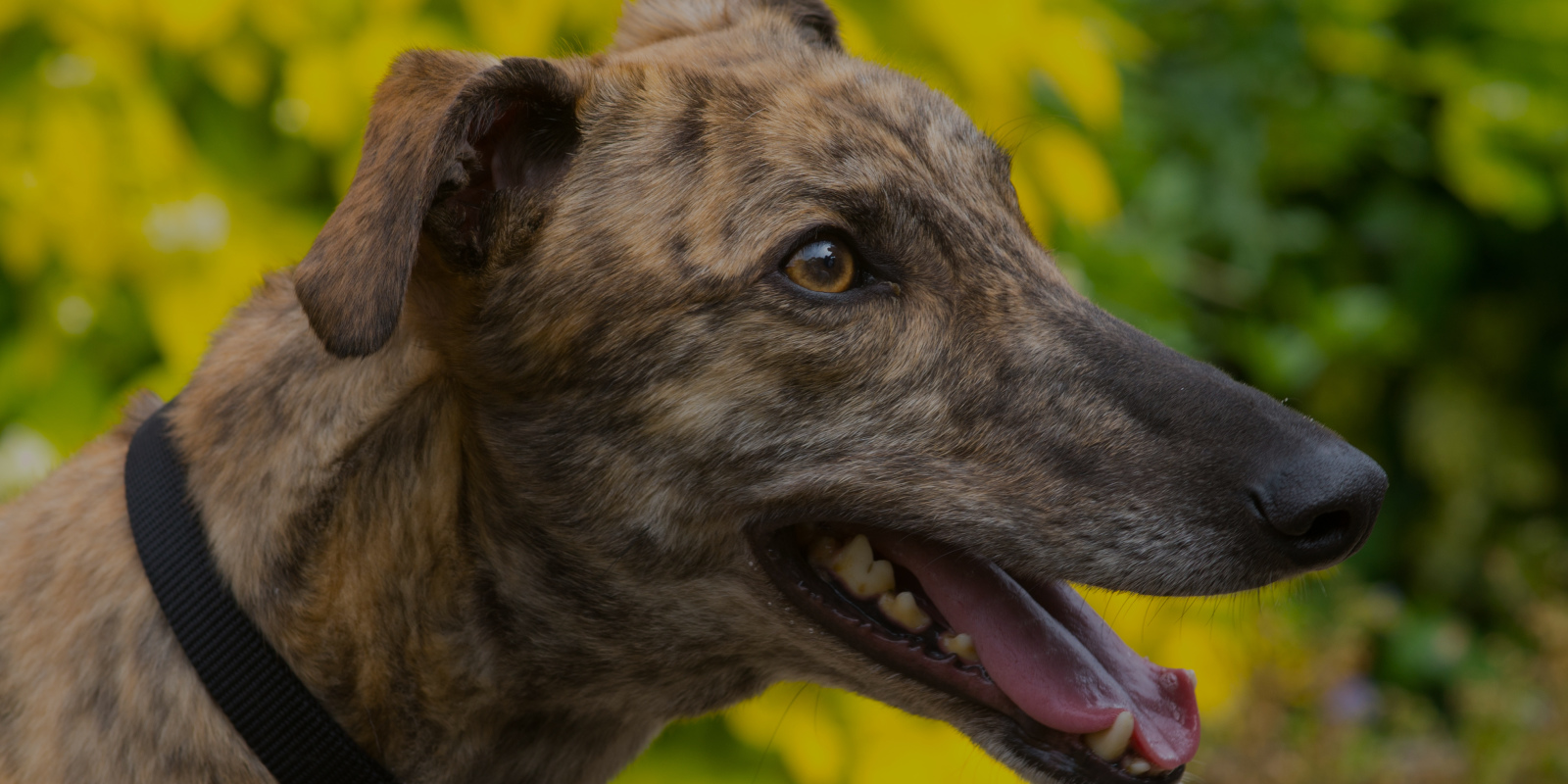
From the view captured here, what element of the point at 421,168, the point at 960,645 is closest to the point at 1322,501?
the point at 960,645

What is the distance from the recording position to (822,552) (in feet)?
8.32

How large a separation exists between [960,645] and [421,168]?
1145 mm

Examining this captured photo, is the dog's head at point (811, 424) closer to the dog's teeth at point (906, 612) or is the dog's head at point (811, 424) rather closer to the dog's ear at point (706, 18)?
the dog's teeth at point (906, 612)

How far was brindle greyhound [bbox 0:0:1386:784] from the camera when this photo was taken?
7.68 feet

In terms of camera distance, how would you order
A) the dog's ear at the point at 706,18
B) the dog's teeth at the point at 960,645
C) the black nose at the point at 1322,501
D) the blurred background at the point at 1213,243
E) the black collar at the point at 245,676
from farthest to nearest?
the blurred background at the point at 1213,243 → the dog's ear at the point at 706,18 → the dog's teeth at the point at 960,645 → the black collar at the point at 245,676 → the black nose at the point at 1322,501

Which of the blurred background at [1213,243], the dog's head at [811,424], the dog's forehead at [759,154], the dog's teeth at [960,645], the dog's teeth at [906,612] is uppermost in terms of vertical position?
the dog's forehead at [759,154]

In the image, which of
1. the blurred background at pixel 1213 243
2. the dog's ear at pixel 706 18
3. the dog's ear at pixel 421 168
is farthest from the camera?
the blurred background at pixel 1213 243

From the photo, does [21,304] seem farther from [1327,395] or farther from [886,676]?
[1327,395]

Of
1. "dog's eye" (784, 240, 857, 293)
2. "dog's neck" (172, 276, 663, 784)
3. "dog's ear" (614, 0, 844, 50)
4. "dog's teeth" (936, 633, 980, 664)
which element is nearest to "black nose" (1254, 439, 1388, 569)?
"dog's teeth" (936, 633, 980, 664)

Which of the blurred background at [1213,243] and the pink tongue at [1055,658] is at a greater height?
the pink tongue at [1055,658]

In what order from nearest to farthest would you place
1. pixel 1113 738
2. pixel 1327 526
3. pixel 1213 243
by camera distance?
pixel 1327 526 → pixel 1113 738 → pixel 1213 243

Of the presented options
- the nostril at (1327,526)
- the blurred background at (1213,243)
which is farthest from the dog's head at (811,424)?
the blurred background at (1213,243)

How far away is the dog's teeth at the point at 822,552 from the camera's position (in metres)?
2.52

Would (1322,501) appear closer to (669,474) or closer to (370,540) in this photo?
(669,474)
